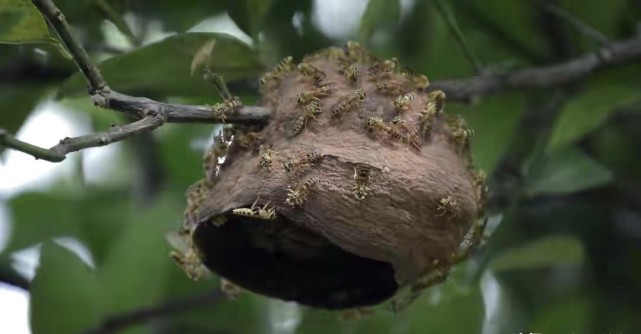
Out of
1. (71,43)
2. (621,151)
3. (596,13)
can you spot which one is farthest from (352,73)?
(621,151)

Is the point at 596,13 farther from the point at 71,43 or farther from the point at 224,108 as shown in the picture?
the point at 71,43

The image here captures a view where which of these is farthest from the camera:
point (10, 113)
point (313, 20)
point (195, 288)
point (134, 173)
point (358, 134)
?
point (134, 173)

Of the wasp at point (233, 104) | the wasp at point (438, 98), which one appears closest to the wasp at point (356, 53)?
the wasp at point (438, 98)

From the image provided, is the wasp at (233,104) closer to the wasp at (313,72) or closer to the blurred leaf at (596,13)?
the wasp at (313,72)

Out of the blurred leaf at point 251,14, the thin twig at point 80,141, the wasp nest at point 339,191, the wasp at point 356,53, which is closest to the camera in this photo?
the thin twig at point 80,141

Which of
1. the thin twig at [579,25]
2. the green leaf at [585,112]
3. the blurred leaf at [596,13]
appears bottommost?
the green leaf at [585,112]

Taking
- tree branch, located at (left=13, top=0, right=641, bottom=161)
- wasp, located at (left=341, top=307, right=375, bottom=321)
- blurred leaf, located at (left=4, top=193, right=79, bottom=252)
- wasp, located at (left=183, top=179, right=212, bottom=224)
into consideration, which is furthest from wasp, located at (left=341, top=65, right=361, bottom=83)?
blurred leaf, located at (left=4, top=193, right=79, bottom=252)

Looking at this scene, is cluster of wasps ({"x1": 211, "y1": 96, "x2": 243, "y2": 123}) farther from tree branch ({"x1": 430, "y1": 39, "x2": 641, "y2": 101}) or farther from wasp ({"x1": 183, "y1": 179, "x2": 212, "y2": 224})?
tree branch ({"x1": 430, "y1": 39, "x2": 641, "y2": 101})

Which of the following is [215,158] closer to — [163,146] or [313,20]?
[313,20]

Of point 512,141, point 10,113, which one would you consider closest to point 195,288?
point 10,113
